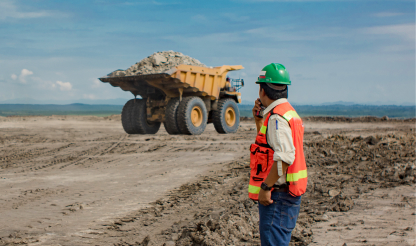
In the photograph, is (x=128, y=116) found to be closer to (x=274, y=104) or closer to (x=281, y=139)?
(x=274, y=104)

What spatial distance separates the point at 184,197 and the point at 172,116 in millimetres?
8462

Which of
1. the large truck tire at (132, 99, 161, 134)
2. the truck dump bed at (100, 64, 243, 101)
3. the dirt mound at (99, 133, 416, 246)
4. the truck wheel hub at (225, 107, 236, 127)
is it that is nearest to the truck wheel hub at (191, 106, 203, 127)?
the truck dump bed at (100, 64, 243, 101)

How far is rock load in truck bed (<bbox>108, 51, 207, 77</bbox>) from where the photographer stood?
1405 centimetres

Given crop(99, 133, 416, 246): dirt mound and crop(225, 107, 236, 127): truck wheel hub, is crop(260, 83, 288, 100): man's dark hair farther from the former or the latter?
crop(225, 107, 236, 127): truck wheel hub

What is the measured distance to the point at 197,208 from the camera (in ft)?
18.1

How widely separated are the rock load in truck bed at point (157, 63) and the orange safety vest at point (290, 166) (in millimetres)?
11326

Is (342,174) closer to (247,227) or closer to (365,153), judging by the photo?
(365,153)

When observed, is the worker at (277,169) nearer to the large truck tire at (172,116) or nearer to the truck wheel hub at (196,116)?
the large truck tire at (172,116)

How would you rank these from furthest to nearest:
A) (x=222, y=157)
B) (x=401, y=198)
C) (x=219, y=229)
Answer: (x=222, y=157)
(x=401, y=198)
(x=219, y=229)

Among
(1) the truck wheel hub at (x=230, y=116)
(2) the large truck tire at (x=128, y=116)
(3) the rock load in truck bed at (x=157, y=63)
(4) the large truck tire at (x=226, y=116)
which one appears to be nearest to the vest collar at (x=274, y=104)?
(3) the rock load in truck bed at (x=157, y=63)

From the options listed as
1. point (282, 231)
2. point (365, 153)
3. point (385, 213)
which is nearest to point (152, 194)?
point (385, 213)

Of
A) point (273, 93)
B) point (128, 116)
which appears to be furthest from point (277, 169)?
point (128, 116)

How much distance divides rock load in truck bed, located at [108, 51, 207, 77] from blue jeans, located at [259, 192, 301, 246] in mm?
11450

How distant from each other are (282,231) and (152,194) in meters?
4.01
